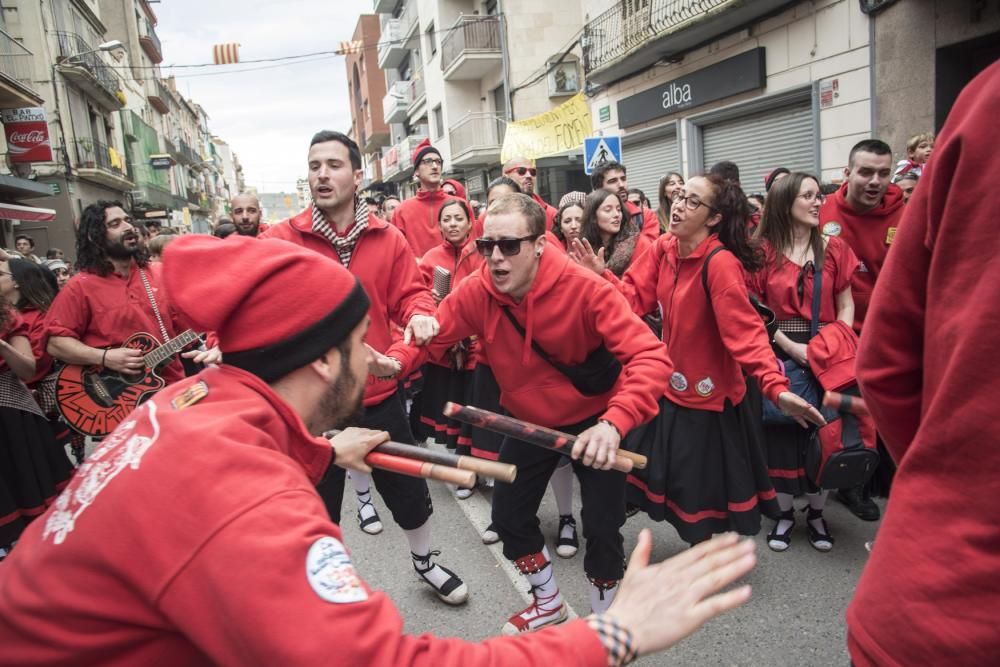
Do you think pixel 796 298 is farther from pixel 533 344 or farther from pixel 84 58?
pixel 84 58

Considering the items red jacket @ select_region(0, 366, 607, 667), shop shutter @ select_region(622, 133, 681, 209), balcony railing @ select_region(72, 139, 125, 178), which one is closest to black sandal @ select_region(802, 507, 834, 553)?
red jacket @ select_region(0, 366, 607, 667)

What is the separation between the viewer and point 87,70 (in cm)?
2573

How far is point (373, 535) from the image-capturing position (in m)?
4.44

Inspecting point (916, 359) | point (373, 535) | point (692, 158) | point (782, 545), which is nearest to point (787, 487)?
point (782, 545)

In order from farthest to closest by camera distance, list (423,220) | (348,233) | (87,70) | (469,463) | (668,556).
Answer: (87,70) < (423,220) < (668,556) < (348,233) < (469,463)

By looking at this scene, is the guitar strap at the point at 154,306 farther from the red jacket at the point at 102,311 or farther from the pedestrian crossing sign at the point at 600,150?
the pedestrian crossing sign at the point at 600,150

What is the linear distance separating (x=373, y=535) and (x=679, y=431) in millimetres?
2160

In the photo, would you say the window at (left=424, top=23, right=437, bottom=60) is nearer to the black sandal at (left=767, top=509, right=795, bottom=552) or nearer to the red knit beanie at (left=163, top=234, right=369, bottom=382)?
the black sandal at (left=767, top=509, right=795, bottom=552)

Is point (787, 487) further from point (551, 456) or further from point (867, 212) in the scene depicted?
point (867, 212)

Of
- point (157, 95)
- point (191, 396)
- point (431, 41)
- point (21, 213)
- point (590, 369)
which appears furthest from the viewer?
point (157, 95)

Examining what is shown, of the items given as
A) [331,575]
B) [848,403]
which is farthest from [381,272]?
[331,575]

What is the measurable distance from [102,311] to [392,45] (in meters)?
32.3

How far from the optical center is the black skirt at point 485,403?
438 centimetres

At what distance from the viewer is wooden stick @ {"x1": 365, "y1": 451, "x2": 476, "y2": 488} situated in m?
1.68
